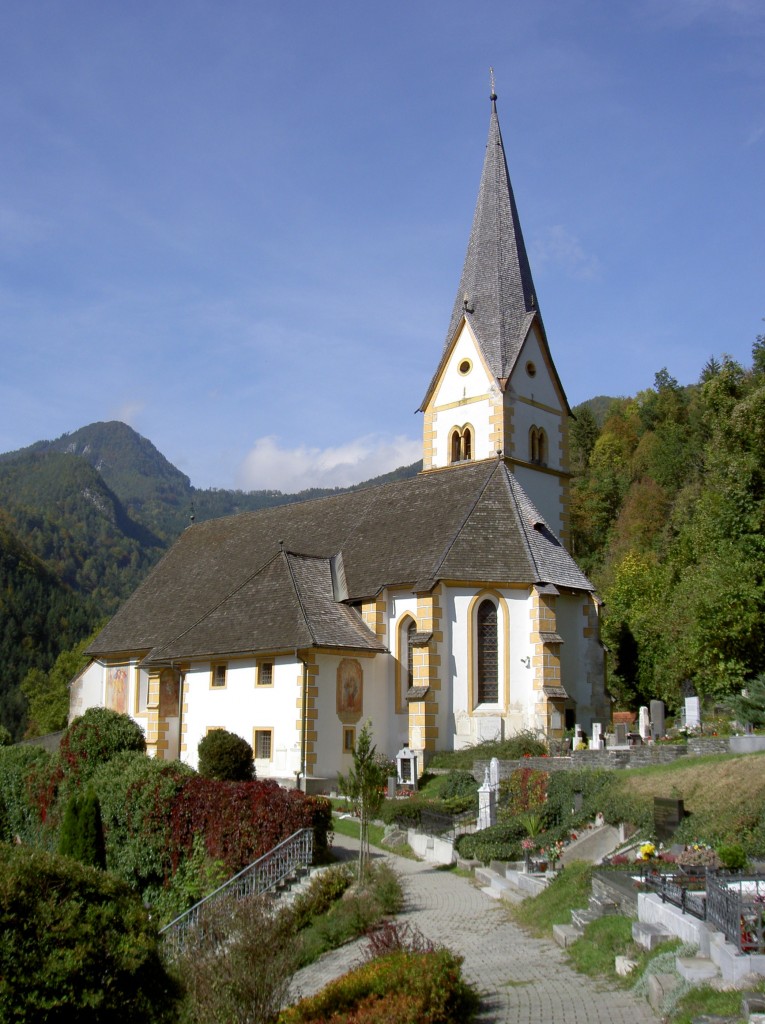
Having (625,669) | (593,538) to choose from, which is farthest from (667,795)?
(593,538)

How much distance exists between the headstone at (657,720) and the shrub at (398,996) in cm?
2000

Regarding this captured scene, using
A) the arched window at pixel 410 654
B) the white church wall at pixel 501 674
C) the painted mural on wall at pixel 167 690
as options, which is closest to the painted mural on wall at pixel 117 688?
the painted mural on wall at pixel 167 690

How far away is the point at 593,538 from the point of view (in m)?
78.2

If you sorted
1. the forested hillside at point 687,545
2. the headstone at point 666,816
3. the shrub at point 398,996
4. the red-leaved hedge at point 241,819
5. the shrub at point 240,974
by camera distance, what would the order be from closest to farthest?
the shrub at point 398,996, the shrub at point 240,974, the headstone at point 666,816, the red-leaved hedge at point 241,819, the forested hillside at point 687,545

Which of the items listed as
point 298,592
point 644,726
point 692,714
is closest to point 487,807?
point 692,714

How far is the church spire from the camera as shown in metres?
41.3

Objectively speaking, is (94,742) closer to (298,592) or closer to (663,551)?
(298,592)

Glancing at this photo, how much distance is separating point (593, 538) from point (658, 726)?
48677 mm

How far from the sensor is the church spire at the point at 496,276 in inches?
Answer: 1628

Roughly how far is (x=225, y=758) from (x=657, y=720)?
1273 cm

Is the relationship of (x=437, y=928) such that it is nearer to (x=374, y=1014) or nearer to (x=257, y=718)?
(x=374, y=1014)

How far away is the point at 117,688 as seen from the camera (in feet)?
145

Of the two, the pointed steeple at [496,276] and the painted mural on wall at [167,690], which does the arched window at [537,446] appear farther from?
the painted mural on wall at [167,690]

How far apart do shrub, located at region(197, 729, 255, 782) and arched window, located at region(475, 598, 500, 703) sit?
8.50 meters
